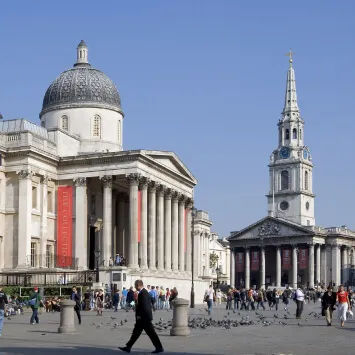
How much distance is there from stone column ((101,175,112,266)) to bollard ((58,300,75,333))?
92.9 feet

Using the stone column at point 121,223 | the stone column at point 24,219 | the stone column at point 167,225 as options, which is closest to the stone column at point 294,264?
the stone column at point 167,225

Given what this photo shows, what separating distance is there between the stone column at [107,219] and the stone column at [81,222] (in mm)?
1406

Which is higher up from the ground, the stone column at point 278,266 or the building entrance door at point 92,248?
the building entrance door at point 92,248

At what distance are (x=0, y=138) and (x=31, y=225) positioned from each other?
635 centimetres

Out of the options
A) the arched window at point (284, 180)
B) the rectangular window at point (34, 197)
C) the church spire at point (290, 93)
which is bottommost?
the rectangular window at point (34, 197)

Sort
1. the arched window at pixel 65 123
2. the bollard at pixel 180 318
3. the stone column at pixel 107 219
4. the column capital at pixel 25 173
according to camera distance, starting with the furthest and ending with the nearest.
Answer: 1. the arched window at pixel 65 123
2. the stone column at pixel 107 219
3. the column capital at pixel 25 173
4. the bollard at pixel 180 318

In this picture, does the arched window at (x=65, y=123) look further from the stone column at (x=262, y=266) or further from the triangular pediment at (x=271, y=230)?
the stone column at (x=262, y=266)

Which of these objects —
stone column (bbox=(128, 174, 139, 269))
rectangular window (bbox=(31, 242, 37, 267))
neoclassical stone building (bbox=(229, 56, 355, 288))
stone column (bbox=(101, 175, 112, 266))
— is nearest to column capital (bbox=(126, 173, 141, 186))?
stone column (bbox=(128, 174, 139, 269))

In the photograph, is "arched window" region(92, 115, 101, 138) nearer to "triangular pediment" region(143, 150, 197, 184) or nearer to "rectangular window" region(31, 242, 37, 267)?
"triangular pediment" region(143, 150, 197, 184)

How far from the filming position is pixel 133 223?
53.5 m

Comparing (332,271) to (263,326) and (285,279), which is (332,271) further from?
(263,326)

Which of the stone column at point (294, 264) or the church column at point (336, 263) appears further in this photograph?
the church column at point (336, 263)

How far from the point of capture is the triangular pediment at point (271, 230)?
130 m

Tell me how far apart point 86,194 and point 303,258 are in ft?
260
